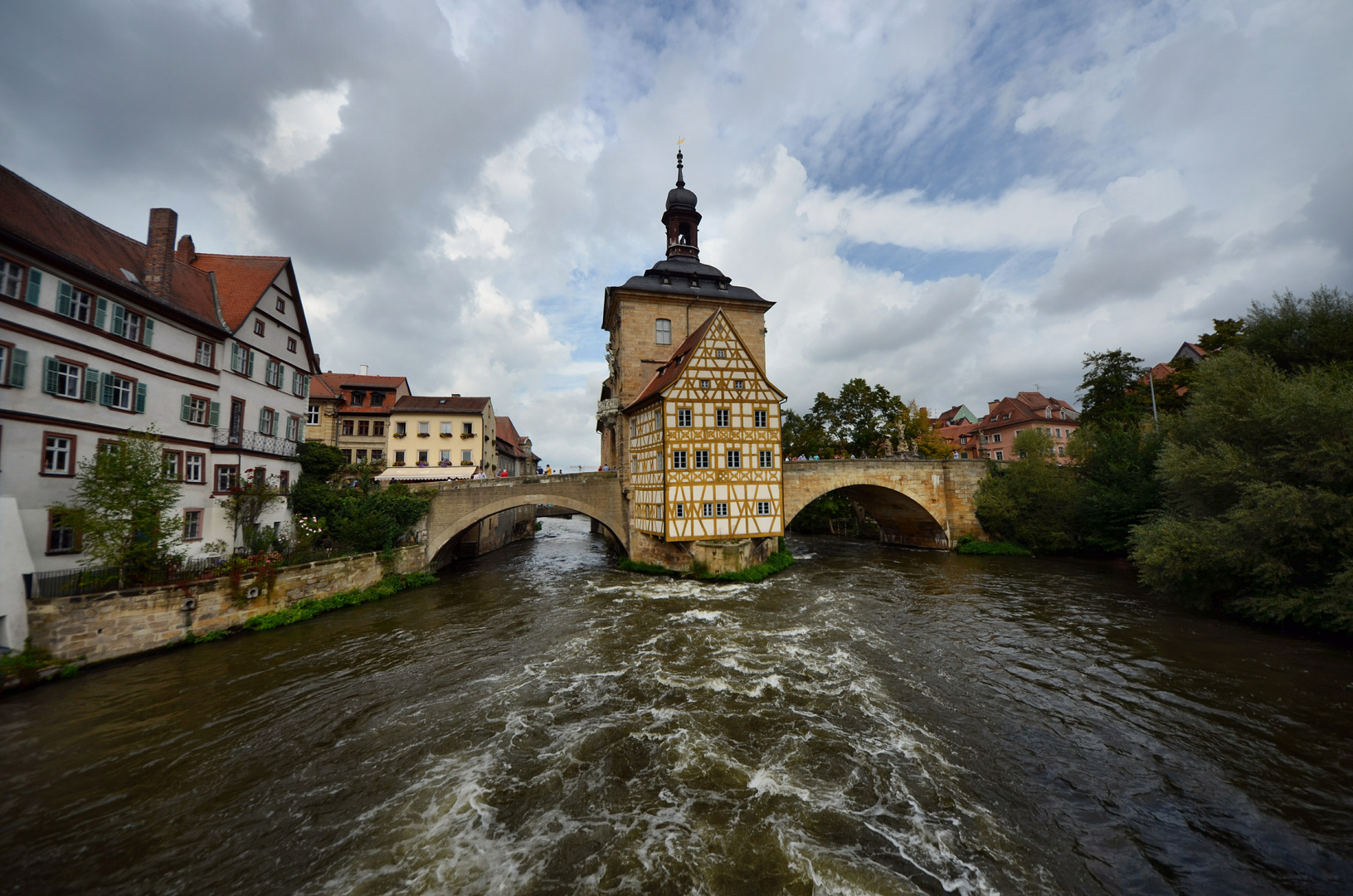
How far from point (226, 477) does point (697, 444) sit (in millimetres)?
14917

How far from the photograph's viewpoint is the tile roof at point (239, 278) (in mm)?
15664

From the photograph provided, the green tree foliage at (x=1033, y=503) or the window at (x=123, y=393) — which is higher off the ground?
the window at (x=123, y=393)

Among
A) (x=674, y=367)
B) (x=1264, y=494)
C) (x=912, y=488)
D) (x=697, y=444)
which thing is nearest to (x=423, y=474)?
(x=674, y=367)

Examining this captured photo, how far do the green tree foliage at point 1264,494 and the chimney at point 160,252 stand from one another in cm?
2687

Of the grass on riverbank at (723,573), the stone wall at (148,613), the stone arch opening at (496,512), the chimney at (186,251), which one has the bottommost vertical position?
the grass on riverbank at (723,573)

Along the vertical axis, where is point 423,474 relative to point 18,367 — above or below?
below

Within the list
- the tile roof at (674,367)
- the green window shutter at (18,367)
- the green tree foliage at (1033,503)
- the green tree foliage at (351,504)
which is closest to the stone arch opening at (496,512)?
the green tree foliage at (351,504)

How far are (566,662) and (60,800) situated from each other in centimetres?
665

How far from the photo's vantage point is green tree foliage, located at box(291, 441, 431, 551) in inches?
675

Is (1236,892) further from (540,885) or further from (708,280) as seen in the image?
(708,280)

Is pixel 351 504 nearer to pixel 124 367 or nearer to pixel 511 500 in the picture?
pixel 511 500

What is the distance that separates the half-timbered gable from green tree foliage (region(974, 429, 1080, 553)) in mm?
13525

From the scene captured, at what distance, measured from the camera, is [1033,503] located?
24312mm

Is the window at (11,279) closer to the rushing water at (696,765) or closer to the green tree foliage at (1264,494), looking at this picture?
the rushing water at (696,765)
